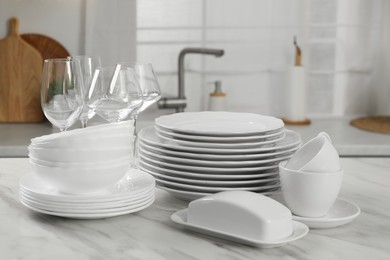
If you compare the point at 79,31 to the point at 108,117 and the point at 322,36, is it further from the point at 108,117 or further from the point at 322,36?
the point at 108,117

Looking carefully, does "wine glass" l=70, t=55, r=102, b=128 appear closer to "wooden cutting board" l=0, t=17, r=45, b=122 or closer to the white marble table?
the white marble table

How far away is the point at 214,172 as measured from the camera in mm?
1285

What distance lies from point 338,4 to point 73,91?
2.19m

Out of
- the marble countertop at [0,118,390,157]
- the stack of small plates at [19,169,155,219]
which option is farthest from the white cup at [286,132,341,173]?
the marble countertop at [0,118,390,157]

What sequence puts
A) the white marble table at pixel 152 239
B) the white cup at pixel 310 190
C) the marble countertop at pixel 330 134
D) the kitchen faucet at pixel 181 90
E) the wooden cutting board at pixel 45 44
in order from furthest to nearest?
the wooden cutting board at pixel 45 44, the kitchen faucet at pixel 181 90, the marble countertop at pixel 330 134, the white cup at pixel 310 190, the white marble table at pixel 152 239

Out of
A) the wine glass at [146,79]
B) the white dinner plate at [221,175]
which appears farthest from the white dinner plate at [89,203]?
the wine glass at [146,79]

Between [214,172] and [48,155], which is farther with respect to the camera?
[214,172]

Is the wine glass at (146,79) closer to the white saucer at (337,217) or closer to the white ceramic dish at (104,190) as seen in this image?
the white ceramic dish at (104,190)

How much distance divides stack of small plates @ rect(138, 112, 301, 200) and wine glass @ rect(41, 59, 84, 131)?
0.16 metres

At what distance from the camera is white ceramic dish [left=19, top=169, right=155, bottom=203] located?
1176 mm

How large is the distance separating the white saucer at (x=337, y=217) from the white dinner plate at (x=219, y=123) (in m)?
0.19

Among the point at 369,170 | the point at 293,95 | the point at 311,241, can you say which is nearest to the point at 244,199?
the point at 311,241

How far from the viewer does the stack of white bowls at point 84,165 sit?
3.83ft

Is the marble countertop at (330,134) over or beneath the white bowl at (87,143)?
beneath
